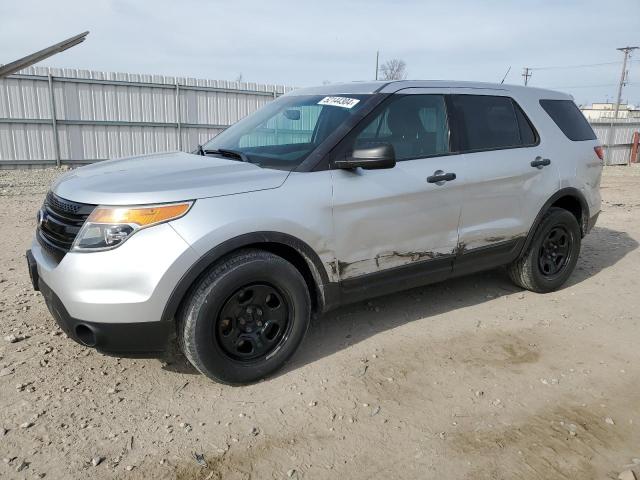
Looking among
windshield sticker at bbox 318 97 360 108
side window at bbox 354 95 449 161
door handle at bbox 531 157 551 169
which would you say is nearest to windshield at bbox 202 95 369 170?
windshield sticker at bbox 318 97 360 108

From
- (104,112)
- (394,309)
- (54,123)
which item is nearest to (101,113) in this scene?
(104,112)

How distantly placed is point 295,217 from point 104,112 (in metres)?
12.8

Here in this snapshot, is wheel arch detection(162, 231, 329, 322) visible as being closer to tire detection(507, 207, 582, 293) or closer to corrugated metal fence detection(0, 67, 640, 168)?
tire detection(507, 207, 582, 293)

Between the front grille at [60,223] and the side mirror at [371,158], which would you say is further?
the side mirror at [371,158]

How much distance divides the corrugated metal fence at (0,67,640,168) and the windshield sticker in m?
10.5

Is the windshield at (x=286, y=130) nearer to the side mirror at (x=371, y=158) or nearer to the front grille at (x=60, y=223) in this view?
the side mirror at (x=371, y=158)

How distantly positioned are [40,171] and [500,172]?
1235 centimetres

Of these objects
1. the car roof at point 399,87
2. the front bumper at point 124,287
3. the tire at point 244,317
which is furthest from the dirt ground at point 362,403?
the car roof at point 399,87

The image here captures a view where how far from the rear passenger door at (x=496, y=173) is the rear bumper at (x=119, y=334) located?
229cm

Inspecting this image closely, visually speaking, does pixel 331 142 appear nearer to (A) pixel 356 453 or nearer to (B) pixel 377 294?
(B) pixel 377 294

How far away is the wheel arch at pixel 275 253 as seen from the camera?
9.13ft

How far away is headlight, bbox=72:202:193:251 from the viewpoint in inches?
107

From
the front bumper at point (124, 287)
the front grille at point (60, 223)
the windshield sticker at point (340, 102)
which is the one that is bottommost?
the front bumper at point (124, 287)

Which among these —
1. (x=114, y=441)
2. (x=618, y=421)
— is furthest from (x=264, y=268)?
(x=618, y=421)
